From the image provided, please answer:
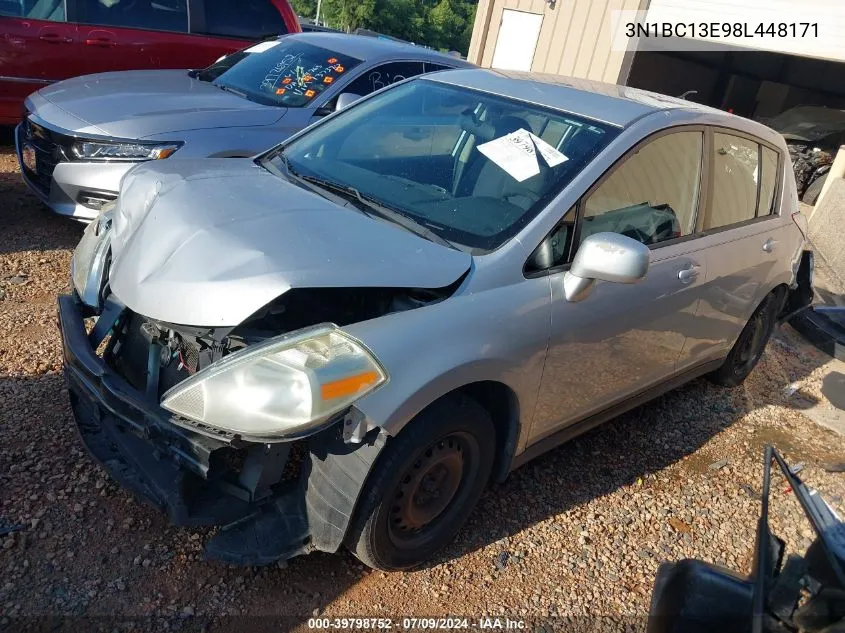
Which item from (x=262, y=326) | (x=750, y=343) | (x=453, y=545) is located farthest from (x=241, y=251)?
(x=750, y=343)

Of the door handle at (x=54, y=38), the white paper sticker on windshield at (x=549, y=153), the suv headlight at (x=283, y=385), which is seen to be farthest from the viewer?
the door handle at (x=54, y=38)

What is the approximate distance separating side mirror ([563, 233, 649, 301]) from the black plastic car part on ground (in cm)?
88

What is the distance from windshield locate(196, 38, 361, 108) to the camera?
5.44 metres

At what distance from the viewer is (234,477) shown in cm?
235

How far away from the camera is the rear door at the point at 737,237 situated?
357 centimetres

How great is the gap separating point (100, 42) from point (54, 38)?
0.40 m

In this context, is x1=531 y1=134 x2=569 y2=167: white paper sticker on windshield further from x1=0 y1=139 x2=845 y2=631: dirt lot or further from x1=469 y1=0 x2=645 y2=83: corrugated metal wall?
x1=469 y1=0 x2=645 y2=83: corrugated metal wall

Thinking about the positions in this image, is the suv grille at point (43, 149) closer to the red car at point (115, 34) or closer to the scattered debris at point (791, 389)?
the red car at point (115, 34)

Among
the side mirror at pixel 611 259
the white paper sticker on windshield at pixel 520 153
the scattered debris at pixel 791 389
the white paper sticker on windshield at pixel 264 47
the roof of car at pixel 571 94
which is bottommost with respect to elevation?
the scattered debris at pixel 791 389

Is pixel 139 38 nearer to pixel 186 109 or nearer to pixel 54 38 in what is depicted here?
pixel 54 38

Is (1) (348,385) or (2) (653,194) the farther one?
(2) (653,194)

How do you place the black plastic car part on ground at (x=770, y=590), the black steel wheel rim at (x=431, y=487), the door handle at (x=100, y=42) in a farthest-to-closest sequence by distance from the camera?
the door handle at (x=100, y=42), the black steel wheel rim at (x=431, y=487), the black plastic car part on ground at (x=770, y=590)

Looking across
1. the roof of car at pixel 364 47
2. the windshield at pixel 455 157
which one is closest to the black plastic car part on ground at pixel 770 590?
the windshield at pixel 455 157

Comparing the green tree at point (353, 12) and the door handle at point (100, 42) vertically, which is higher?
the door handle at point (100, 42)
